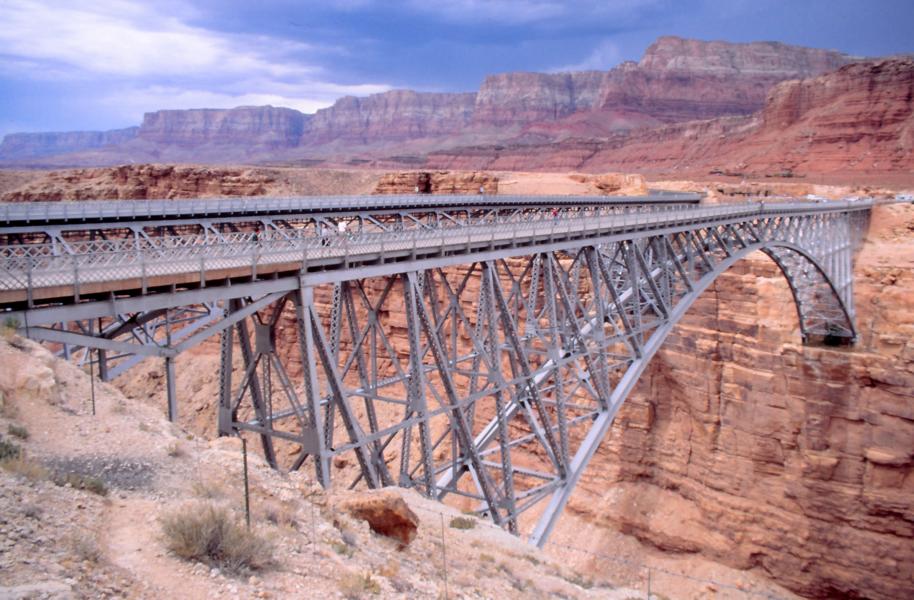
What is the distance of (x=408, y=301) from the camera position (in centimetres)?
1191

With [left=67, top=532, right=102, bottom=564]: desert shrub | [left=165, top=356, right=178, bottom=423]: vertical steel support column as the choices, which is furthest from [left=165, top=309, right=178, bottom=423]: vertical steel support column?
[left=67, top=532, right=102, bottom=564]: desert shrub

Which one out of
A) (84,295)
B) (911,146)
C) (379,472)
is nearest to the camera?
(84,295)

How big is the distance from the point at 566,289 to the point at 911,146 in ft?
199

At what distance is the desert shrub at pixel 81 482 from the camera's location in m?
6.10

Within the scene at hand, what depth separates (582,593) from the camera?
32.0 feet

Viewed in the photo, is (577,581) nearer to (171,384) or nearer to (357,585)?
(357,585)

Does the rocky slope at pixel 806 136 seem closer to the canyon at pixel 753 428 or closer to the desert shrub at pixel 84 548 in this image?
the canyon at pixel 753 428

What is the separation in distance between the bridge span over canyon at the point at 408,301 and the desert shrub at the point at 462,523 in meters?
1.33

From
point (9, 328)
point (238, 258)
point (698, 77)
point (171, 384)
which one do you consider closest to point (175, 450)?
point (171, 384)

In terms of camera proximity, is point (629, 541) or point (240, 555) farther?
point (629, 541)

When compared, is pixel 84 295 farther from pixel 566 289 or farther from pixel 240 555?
pixel 566 289

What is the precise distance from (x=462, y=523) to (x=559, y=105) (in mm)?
159912

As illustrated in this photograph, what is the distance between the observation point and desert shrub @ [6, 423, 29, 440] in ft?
21.2

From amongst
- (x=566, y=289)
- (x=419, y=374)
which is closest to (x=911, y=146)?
(x=566, y=289)
